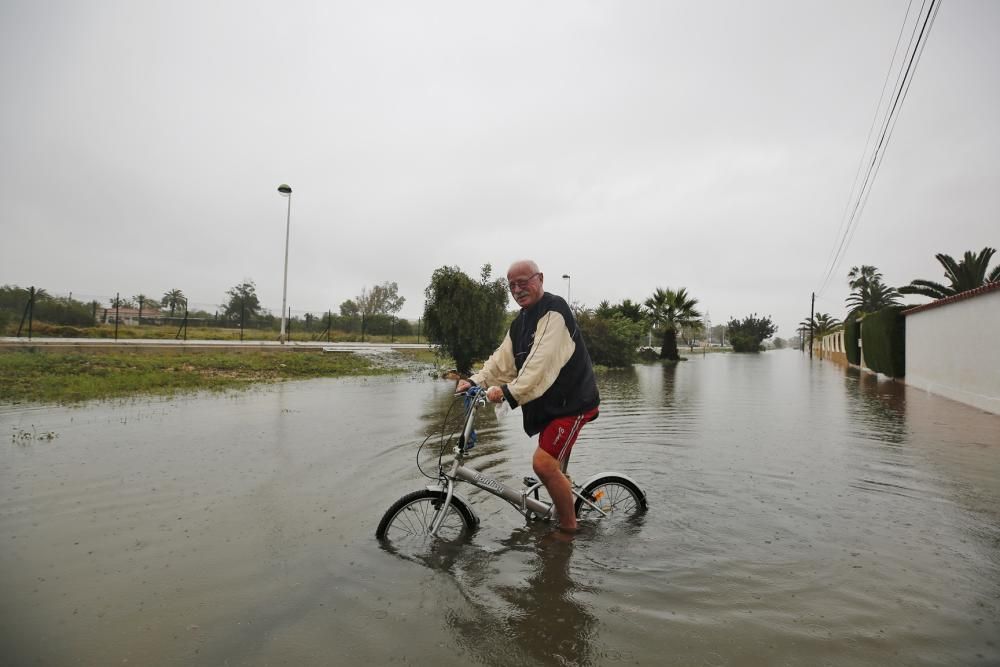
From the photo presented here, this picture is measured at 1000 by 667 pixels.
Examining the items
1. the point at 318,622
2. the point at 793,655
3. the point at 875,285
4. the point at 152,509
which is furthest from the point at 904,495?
the point at 875,285

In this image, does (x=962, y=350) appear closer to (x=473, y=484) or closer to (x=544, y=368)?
(x=544, y=368)

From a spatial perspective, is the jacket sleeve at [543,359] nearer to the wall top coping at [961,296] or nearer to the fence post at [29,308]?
the wall top coping at [961,296]

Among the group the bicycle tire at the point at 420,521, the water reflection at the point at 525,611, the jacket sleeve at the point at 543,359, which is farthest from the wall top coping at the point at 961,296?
the bicycle tire at the point at 420,521

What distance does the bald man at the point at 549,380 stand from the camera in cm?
345

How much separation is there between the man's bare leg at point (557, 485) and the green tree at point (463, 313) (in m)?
12.5

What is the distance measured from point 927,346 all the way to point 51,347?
26.1m

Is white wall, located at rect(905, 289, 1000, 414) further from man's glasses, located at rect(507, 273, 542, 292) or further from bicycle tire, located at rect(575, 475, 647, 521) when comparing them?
man's glasses, located at rect(507, 273, 542, 292)

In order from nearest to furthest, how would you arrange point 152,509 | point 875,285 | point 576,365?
point 576,365, point 152,509, point 875,285

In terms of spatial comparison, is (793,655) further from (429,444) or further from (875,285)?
(875,285)

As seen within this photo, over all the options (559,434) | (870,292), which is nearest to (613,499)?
(559,434)

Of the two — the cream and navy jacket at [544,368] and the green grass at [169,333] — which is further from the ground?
the green grass at [169,333]

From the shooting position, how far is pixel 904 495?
4.91m

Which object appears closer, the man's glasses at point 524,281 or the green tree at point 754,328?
the man's glasses at point 524,281

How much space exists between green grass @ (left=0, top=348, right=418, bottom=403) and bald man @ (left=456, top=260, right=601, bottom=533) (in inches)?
390
